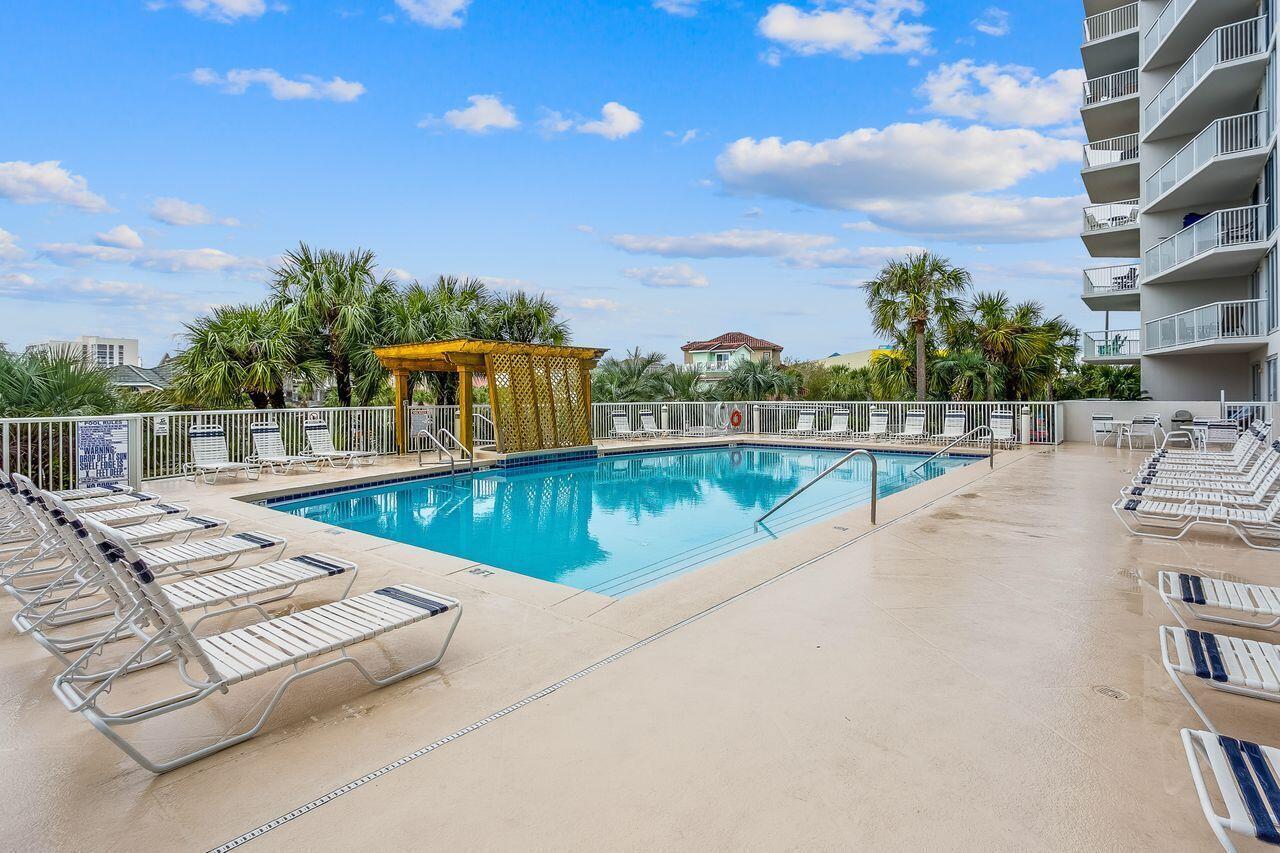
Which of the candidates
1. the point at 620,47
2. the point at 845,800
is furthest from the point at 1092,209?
the point at 845,800

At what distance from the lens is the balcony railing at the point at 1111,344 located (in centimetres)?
2178

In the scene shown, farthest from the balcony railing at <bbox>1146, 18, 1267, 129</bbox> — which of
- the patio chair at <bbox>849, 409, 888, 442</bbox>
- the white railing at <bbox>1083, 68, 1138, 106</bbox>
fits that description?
the patio chair at <bbox>849, 409, 888, 442</bbox>

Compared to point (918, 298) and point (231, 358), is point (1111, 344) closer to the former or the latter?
→ point (918, 298)

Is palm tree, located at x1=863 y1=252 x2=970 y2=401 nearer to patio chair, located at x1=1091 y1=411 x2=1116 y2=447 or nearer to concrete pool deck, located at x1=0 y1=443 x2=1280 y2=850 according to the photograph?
patio chair, located at x1=1091 y1=411 x2=1116 y2=447

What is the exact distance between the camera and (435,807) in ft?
7.05

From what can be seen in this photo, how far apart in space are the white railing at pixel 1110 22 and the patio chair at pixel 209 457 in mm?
28168

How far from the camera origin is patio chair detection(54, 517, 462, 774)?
244 cm

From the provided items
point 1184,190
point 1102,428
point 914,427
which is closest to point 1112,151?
point 1184,190

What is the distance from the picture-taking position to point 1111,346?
2212 centimetres

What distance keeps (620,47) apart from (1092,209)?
55.2 feet

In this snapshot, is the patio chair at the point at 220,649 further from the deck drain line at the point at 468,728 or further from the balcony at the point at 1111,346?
the balcony at the point at 1111,346

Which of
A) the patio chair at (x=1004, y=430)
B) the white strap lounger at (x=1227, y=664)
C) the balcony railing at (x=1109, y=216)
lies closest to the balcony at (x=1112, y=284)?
the balcony railing at (x=1109, y=216)

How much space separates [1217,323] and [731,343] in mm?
29930

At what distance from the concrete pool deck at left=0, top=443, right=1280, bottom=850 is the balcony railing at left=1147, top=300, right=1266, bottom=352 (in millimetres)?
15971
